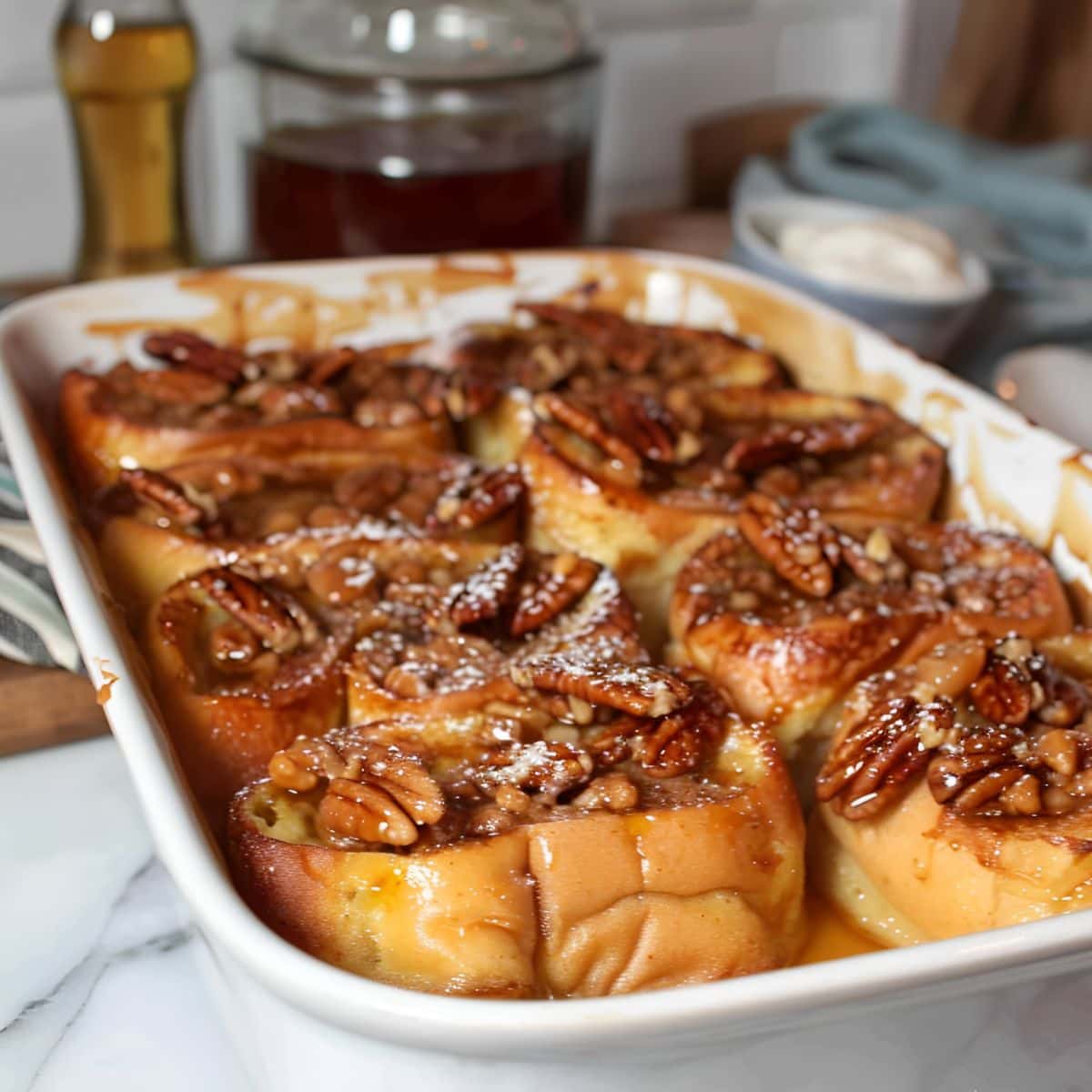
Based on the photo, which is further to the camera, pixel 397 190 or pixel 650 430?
pixel 397 190

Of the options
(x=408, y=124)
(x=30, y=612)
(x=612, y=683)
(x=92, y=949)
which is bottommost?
(x=92, y=949)

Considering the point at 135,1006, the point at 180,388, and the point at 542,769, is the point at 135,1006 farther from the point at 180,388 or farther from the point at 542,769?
the point at 180,388

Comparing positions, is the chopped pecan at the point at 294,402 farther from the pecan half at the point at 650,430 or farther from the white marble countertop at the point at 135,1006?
the white marble countertop at the point at 135,1006

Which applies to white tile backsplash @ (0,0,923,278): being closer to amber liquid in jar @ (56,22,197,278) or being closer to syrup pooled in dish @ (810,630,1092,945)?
amber liquid in jar @ (56,22,197,278)

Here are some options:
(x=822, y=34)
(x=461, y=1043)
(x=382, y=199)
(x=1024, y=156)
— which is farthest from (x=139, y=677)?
(x=822, y=34)

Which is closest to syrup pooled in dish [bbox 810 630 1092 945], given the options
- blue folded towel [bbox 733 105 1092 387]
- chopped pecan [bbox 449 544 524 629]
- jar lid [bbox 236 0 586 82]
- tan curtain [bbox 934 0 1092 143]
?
chopped pecan [bbox 449 544 524 629]

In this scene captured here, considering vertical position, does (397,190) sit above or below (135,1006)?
above

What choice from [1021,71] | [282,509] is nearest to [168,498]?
[282,509]
